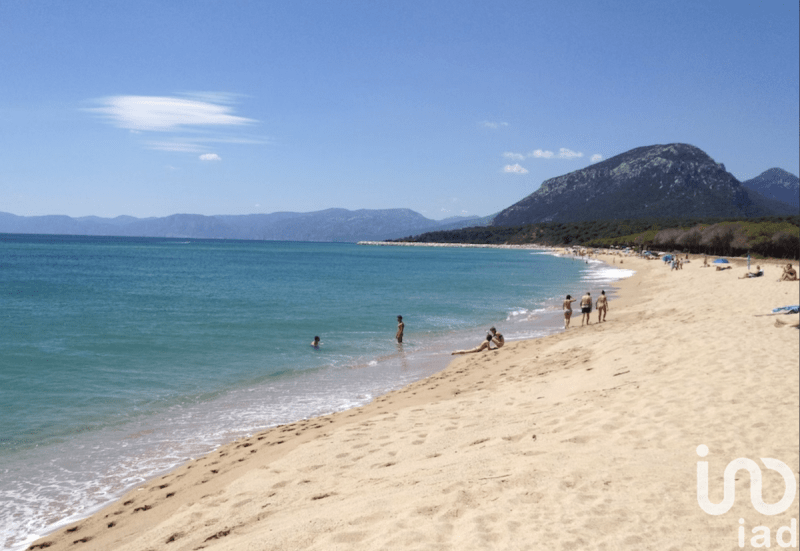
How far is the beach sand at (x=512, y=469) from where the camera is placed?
418 cm

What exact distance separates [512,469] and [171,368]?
41.5 feet

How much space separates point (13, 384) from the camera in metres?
13.2

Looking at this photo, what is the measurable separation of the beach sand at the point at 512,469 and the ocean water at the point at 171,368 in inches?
47.4

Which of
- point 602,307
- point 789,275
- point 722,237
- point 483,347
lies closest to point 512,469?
point 483,347

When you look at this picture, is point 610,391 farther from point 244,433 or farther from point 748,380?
point 244,433

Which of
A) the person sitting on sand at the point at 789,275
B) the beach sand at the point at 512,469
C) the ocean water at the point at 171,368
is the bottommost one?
the ocean water at the point at 171,368

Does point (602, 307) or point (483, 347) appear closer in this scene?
point (483, 347)

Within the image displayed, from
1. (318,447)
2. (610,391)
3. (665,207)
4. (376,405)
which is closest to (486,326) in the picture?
(376,405)

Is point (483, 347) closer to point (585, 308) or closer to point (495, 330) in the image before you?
point (495, 330)

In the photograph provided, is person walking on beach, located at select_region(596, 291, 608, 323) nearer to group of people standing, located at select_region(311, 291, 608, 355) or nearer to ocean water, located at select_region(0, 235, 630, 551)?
group of people standing, located at select_region(311, 291, 608, 355)

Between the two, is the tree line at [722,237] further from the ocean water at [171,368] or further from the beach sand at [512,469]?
the ocean water at [171,368]

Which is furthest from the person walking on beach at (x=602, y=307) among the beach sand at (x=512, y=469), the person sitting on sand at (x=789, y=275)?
the person sitting on sand at (x=789, y=275)

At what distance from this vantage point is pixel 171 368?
49.5ft

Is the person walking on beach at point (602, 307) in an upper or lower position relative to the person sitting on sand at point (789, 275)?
lower
